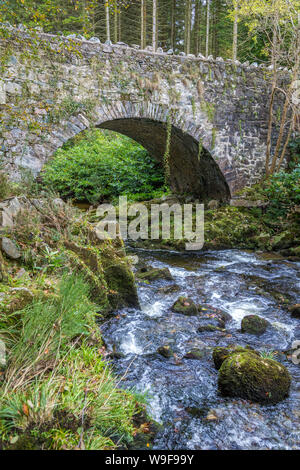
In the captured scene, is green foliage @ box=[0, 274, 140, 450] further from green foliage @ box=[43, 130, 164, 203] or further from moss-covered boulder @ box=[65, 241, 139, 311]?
green foliage @ box=[43, 130, 164, 203]

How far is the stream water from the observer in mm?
2307

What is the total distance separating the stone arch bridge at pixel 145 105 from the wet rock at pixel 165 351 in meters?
→ 3.78

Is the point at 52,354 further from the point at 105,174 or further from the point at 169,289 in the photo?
the point at 105,174

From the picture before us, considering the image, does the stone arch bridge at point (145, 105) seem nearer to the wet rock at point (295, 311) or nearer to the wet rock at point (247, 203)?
the wet rock at point (247, 203)

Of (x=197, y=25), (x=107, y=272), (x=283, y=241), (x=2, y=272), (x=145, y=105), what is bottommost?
(x=283, y=241)

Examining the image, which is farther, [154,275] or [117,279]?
[154,275]

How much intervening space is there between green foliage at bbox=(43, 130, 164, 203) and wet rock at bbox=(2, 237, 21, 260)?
Result: 8710 millimetres

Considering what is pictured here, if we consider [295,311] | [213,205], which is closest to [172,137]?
[213,205]

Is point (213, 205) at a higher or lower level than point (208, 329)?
higher

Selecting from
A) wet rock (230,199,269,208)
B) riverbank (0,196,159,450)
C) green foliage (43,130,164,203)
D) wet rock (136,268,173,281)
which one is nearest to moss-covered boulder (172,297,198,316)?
riverbank (0,196,159,450)

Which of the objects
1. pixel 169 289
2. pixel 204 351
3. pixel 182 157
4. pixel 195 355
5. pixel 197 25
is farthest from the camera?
pixel 197 25

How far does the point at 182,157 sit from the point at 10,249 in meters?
8.18

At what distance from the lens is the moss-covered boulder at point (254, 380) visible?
2553mm

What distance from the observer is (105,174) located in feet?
41.4
